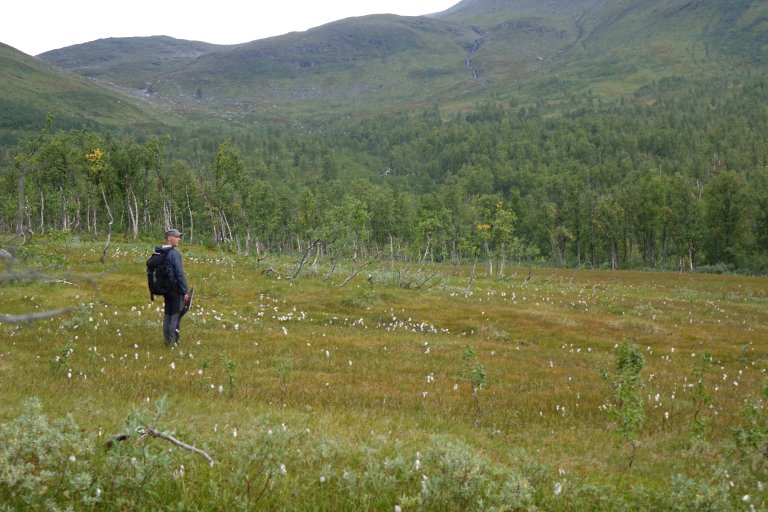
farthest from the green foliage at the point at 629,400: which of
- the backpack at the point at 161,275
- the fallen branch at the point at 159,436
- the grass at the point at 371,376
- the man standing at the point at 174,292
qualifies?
the backpack at the point at 161,275

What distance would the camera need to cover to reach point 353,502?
5.09 metres

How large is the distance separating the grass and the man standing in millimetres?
520

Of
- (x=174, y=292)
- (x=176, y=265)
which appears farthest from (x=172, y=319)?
(x=176, y=265)

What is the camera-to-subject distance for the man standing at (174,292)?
1335cm

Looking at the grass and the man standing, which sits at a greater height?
the man standing

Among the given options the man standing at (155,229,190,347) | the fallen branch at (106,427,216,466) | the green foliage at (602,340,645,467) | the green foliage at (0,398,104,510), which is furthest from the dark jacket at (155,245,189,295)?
the green foliage at (602,340,645,467)

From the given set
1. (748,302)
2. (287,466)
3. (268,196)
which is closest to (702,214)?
(748,302)

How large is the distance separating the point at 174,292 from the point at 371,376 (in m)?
5.98

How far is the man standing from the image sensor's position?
1335 centimetres

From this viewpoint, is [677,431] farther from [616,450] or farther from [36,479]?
[36,479]

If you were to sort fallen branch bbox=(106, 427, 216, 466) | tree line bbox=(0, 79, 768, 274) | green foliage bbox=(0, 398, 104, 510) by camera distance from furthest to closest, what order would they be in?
tree line bbox=(0, 79, 768, 274) < fallen branch bbox=(106, 427, 216, 466) < green foliage bbox=(0, 398, 104, 510)

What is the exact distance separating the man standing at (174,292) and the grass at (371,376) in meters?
0.52

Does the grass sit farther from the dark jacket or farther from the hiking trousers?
the dark jacket

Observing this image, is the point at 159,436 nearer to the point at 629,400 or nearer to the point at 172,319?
the point at 629,400
